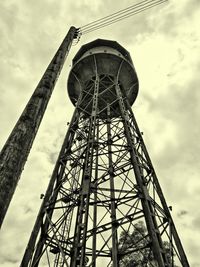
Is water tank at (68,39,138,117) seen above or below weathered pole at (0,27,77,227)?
above

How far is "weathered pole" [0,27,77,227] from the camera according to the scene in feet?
6.30

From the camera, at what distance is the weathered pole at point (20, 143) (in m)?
1.92

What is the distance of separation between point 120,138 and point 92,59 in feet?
16.4

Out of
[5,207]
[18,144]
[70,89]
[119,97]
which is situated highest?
[70,89]

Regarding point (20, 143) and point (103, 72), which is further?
point (103, 72)

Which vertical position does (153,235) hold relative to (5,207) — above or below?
above

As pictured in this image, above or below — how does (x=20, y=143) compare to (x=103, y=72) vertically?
below

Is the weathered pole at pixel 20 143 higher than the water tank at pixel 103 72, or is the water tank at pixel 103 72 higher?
the water tank at pixel 103 72

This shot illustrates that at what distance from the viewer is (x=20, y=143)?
2203 mm

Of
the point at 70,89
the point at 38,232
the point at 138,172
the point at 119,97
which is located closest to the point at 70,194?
the point at 38,232

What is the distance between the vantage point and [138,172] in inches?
303

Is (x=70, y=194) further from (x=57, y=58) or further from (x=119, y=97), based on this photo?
(x=57, y=58)

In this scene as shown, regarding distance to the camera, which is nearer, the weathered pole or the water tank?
the weathered pole

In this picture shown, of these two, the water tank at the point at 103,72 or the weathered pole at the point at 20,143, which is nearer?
the weathered pole at the point at 20,143
